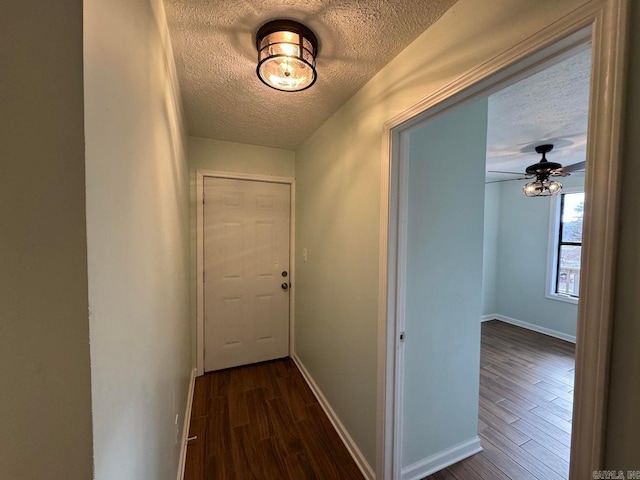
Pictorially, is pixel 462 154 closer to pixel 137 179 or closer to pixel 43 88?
pixel 137 179

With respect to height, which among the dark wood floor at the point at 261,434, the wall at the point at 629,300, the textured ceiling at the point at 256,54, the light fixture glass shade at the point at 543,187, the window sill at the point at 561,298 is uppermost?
the textured ceiling at the point at 256,54

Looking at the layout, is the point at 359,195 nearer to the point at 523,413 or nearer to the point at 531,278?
the point at 523,413

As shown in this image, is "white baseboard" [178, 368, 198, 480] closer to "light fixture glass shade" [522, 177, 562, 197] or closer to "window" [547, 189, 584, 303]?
"light fixture glass shade" [522, 177, 562, 197]

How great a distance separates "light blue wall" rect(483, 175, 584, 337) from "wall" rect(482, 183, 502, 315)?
0.03 meters

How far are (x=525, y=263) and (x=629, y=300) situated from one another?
14.7 feet

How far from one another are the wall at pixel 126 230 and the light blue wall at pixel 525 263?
4.95m

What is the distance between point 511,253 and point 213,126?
4889 mm

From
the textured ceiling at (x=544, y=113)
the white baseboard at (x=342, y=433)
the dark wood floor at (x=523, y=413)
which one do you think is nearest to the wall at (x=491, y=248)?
the dark wood floor at (x=523, y=413)

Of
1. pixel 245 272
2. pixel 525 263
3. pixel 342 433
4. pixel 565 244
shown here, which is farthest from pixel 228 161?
pixel 565 244

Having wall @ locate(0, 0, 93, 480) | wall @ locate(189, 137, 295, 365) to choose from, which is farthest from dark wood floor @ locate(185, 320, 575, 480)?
wall @ locate(0, 0, 93, 480)

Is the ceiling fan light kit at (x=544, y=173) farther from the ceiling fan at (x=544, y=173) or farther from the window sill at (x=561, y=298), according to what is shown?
the window sill at (x=561, y=298)

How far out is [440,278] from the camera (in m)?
1.62

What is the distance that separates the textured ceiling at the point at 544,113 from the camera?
1528 mm

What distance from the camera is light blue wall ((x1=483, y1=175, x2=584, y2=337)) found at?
151 inches
